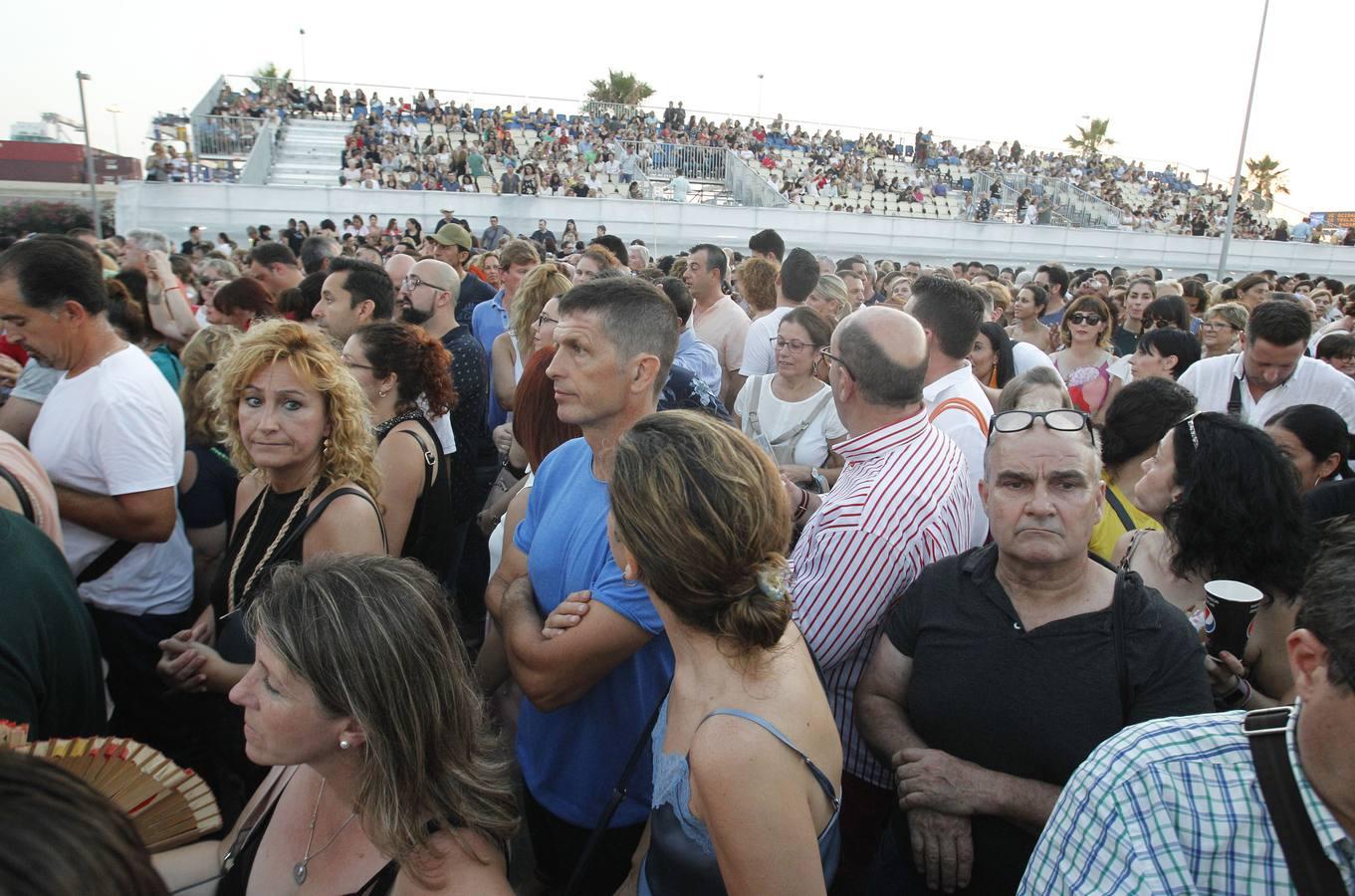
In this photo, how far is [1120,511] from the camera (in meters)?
3.02

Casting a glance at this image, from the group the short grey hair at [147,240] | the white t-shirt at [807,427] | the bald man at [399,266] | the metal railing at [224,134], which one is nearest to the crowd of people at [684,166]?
the metal railing at [224,134]

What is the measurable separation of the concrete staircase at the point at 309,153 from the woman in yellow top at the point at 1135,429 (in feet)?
75.5

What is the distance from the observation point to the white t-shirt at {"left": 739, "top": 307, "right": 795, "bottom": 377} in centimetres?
604

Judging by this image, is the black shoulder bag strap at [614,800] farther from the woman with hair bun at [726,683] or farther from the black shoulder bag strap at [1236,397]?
the black shoulder bag strap at [1236,397]

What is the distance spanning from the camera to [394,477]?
3148 mm

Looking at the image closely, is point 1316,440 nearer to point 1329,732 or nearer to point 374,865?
point 1329,732

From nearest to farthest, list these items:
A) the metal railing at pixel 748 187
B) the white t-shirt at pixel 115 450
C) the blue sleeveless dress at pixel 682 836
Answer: the blue sleeveless dress at pixel 682 836
the white t-shirt at pixel 115 450
the metal railing at pixel 748 187

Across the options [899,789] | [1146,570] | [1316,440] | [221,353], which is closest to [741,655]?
[899,789]

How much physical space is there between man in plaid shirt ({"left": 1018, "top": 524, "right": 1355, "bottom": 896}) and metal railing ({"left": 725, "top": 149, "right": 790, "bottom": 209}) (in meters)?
25.6

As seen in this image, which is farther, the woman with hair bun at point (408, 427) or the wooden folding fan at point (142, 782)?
the woman with hair bun at point (408, 427)

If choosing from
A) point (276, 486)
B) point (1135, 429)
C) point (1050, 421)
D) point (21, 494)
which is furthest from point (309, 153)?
point (1050, 421)

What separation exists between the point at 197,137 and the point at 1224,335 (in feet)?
80.2

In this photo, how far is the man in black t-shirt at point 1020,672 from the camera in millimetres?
1896

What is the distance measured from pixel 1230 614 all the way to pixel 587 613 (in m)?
1.67
